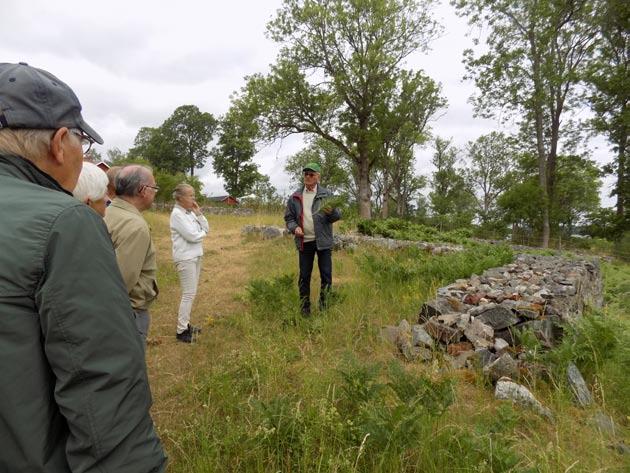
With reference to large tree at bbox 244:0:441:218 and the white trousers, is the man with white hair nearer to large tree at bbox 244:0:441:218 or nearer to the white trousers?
the white trousers

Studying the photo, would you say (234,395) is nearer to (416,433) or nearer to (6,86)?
(416,433)

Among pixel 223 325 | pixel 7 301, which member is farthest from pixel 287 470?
pixel 223 325

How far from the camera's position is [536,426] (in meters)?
2.39

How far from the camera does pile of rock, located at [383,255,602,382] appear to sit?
10.7ft

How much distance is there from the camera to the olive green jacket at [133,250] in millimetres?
2486

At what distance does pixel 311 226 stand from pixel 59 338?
3912 mm

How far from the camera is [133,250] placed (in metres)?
2.50

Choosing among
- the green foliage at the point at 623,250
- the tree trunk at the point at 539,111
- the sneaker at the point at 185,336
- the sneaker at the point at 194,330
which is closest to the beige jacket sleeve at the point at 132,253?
the sneaker at the point at 185,336

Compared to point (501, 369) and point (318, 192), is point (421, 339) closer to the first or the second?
point (501, 369)

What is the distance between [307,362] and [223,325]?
190 cm

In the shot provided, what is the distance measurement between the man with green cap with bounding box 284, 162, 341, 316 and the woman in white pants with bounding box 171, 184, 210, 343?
1.21 m

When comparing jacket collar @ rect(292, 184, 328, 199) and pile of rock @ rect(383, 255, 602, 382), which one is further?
jacket collar @ rect(292, 184, 328, 199)

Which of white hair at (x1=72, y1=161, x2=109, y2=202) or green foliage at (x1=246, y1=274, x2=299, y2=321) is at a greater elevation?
white hair at (x1=72, y1=161, x2=109, y2=202)

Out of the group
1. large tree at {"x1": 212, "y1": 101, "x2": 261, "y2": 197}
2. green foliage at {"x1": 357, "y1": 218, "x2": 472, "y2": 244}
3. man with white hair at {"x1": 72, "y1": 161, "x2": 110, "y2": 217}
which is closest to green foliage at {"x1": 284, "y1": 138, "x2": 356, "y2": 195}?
large tree at {"x1": 212, "y1": 101, "x2": 261, "y2": 197}
